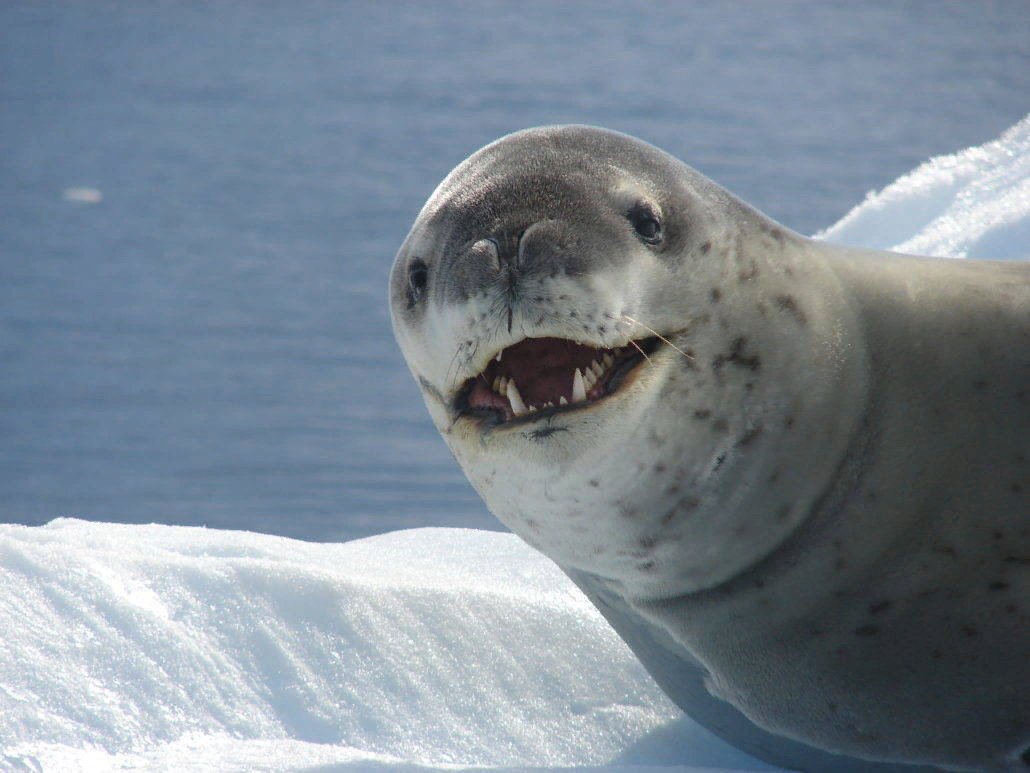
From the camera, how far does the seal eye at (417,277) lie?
2.05 metres

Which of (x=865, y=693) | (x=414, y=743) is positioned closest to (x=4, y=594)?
(x=414, y=743)

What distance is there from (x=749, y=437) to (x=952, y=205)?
2.82 meters

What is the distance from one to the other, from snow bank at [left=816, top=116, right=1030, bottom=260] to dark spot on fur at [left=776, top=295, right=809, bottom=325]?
5.86 ft

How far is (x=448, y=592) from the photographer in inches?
107

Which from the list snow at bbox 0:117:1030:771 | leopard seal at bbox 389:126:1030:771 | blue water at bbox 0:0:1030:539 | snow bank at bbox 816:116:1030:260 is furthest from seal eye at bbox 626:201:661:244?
blue water at bbox 0:0:1030:539

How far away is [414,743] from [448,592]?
435 millimetres

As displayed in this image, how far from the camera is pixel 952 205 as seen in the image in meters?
4.54

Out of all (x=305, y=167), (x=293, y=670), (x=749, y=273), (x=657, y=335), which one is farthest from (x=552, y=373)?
(x=305, y=167)

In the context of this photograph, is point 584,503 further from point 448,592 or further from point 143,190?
point 143,190

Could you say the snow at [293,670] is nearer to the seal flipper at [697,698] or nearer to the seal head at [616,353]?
the seal flipper at [697,698]

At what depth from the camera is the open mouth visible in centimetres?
190

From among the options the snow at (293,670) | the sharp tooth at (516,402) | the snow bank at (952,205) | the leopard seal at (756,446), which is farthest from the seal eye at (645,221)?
the snow bank at (952,205)

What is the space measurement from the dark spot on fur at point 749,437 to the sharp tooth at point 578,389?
0.27 metres

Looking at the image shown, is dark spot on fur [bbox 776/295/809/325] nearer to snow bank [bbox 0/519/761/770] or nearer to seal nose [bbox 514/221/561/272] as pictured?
seal nose [bbox 514/221/561/272]
